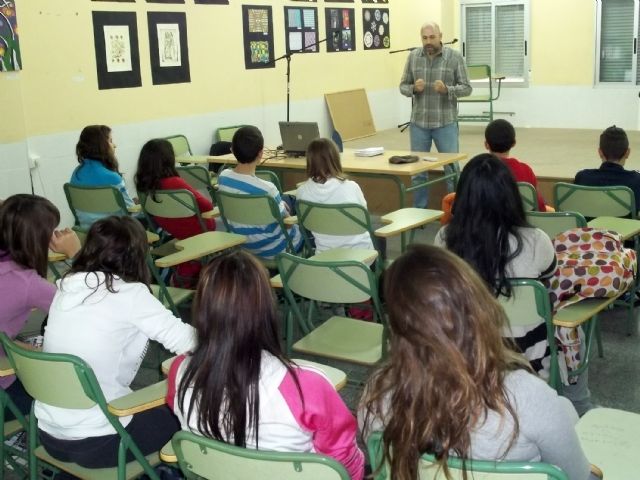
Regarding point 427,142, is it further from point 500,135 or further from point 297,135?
point 500,135

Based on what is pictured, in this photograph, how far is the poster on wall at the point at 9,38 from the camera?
18.0 feet

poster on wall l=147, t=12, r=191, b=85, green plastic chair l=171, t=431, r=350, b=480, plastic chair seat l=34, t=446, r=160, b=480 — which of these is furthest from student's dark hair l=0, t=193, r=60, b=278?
poster on wall l=147, t=12, r=191, b=85

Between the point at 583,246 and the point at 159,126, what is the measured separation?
4.84 m

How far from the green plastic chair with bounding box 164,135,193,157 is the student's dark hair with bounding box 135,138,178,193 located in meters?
2.64

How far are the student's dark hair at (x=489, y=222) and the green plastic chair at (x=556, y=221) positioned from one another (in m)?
0.73

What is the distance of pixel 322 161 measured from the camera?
393 cm

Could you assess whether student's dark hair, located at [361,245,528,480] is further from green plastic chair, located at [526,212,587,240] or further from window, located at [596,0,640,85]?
window, located at [596,0,640,85]

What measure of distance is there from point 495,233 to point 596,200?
1.49m

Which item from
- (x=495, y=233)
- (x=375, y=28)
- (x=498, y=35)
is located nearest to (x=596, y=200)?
(x=495, y=233)

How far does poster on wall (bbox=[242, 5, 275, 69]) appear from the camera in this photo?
25.5 ft

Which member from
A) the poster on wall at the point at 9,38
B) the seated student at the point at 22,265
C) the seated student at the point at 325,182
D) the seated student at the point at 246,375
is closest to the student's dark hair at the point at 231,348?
the seated student at the point at 246,375

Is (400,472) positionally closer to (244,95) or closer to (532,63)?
(244,95)

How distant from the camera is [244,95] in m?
7.87

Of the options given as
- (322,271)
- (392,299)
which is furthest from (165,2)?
(392,299)
